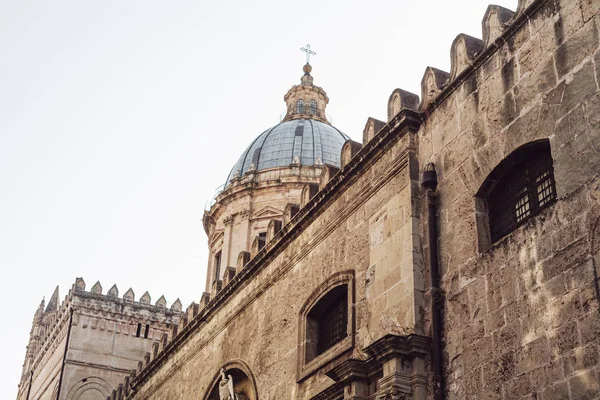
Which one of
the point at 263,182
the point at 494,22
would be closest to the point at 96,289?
the point at 263,182

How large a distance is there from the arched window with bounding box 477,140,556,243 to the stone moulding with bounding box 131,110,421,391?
1.97m

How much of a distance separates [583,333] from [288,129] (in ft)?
85.3

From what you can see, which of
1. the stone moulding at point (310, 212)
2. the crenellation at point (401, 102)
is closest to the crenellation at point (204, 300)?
the stone moulding at point (310, 212)

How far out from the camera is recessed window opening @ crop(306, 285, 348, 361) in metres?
Answer: 12.2

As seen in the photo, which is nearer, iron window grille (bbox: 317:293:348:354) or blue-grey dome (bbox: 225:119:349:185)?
iron window grille (bbox: 317:293:348:354)

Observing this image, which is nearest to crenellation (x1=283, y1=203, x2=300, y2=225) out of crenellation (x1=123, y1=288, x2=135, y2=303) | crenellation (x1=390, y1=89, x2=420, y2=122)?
crenellation (x1=390, y1=89, x2=420, y2=122)

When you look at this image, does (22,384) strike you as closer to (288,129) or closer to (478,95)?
(288,129)

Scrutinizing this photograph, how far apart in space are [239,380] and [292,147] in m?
17.4

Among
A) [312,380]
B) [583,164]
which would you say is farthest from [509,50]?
[312,380]

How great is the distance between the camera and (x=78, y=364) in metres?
30.1

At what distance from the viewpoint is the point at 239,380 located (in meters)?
15.0

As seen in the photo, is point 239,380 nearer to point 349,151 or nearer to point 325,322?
point 325,322

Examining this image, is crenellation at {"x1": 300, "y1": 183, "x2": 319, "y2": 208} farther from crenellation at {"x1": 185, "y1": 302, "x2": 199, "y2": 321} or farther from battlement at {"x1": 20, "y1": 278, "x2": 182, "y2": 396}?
battlement at {"x1": 20, "y1": 278, "x2": 182, "y2": 396}

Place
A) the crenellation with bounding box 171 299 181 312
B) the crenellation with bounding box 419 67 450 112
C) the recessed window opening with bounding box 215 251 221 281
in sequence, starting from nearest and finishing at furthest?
1. the crenellation with bounding box 419 67 450 112
2. the recessed window opening with bounding box 215 251 221 281
3. the crenellation with bounding box 171 299 181 312
